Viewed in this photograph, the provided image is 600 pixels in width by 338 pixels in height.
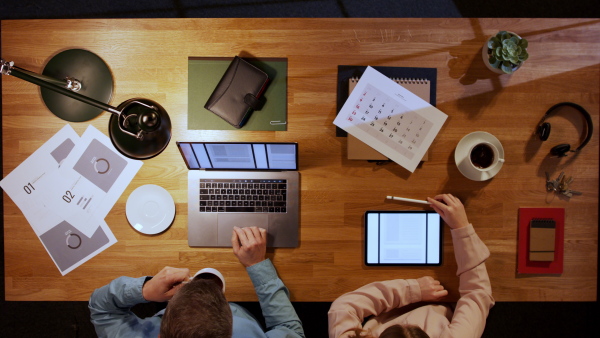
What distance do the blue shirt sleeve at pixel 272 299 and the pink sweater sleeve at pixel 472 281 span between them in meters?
0.53

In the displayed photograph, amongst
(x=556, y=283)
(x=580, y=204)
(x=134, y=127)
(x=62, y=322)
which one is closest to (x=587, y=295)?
(x=556, y=283)

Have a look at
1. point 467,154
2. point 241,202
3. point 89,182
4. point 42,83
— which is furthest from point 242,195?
point 467,154

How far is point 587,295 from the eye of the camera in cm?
136

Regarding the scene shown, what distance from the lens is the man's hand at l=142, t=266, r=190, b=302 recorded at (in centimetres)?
124

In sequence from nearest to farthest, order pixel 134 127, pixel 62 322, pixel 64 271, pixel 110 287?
1. pixel 134 127
2. pixel 110 287
3. pixel 64 271
4. pixel 62 322

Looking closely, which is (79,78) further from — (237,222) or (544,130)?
(544,130)

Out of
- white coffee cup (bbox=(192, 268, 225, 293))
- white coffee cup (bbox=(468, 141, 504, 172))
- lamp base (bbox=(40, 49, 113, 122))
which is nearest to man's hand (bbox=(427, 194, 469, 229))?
white coffee cup (bbox=(468, 141, 504, 172))

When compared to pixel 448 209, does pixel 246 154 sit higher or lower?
higher

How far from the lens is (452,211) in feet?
4.25

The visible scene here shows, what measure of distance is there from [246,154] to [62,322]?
1.52 m

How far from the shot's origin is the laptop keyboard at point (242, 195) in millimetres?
1318

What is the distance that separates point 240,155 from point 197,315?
50 centimetres

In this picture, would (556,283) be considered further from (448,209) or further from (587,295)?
(448,209)

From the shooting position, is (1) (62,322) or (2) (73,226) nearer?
(2) (73,226)
